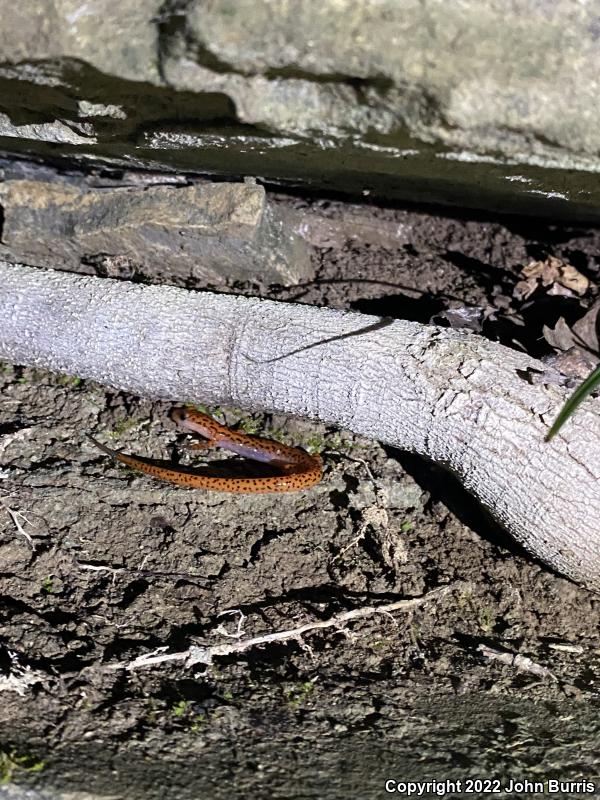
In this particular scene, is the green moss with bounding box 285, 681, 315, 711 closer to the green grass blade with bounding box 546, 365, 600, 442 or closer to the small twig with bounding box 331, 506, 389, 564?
the small twig with bounding box 331, 506, 389, 564

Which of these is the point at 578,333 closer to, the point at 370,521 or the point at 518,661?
the point at 370,521

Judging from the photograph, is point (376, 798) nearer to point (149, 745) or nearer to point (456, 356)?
point (149, 745)

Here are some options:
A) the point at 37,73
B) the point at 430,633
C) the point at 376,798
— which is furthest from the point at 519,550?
the point at 37,73

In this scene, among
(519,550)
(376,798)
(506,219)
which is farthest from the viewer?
(506,219)

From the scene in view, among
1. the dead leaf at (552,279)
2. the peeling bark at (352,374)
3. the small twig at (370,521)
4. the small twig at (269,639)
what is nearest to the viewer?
the small twig at (269,639)

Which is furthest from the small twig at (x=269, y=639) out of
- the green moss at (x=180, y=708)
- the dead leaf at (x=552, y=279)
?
the dead leaf at (x=552, y=279)

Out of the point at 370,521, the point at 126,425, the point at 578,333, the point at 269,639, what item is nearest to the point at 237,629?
the point at 269,639

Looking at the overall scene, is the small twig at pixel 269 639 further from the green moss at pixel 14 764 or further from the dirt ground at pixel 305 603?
the green moss at pixel 14 764
